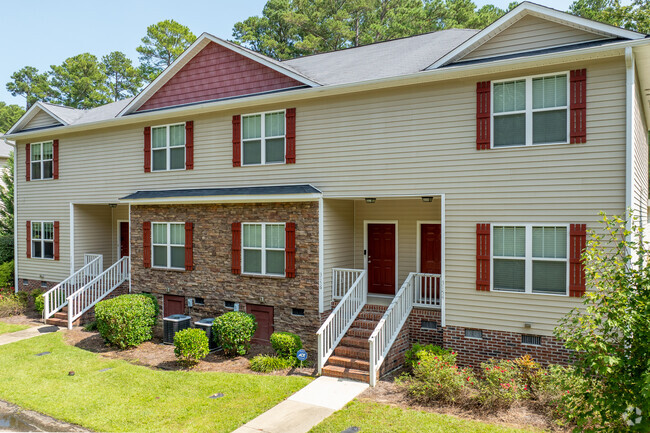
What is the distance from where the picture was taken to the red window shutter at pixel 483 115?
34.1ft

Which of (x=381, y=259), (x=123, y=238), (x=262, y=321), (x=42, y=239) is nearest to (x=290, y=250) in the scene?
(x=262, y=321)

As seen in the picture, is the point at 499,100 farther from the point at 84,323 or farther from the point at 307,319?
the point at 84,323

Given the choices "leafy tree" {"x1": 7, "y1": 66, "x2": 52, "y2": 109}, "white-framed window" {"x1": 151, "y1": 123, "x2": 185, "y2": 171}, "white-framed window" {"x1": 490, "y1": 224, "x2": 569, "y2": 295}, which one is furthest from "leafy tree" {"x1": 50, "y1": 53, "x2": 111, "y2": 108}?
"white-framed window" {"x1": 490, "y1": 224, "x2": 569, "y2": 295}

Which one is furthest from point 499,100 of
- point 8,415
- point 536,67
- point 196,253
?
point 8,415

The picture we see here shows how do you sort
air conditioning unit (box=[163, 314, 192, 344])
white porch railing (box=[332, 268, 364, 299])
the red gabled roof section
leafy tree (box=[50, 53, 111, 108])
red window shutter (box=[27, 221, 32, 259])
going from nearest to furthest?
white porch railing (box=[332, 268, 364, 299]) < air conditioning unit (box=[163, 314, 192, 344]) < the red gabled roof section < red window shutter (box=[27, 221, 32, 259]) < leafy tree (box=[50, 53, 111, 108])

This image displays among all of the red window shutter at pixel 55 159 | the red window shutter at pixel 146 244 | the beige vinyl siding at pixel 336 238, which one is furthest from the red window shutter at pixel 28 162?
the beige vinyl siding at pixel 336 238

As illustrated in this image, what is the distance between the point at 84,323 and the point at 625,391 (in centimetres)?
1571

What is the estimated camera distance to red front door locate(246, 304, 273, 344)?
1310cm

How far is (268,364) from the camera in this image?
11.0 m

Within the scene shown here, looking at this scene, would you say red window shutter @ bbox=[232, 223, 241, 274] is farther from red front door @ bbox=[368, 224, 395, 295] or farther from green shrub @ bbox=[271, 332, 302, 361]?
red front door @ bbox=[368, 224, 395, 295]

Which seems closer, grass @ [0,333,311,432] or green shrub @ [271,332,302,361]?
grass @ [0,333,311,432]

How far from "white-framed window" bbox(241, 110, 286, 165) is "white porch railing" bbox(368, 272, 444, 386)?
501 cm

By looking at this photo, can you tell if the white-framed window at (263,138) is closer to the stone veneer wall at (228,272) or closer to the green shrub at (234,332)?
the stone veneer wall at (228,272)

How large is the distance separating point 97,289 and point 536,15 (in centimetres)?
1561
